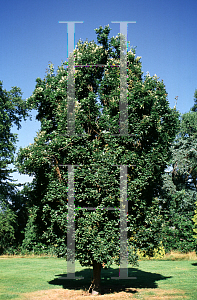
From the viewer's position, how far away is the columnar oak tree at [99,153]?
30.0ft

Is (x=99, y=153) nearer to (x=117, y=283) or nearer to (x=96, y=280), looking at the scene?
(x=96, y=280)

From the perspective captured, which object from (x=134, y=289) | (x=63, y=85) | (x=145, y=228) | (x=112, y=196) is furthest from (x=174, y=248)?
(x=63, y=85)

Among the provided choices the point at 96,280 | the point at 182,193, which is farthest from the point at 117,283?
the point at 182,193

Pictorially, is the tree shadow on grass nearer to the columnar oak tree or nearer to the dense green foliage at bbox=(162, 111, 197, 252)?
the columnar oak tree

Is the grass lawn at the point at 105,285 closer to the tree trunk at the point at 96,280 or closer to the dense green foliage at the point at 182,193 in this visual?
the tree trunk at the point at 96,280

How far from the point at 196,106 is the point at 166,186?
17.4 m

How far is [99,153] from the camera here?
9.55m

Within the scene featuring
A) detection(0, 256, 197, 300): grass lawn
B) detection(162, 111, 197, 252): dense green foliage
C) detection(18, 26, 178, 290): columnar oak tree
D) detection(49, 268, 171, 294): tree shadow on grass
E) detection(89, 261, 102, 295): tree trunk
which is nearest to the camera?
detection(18, 26, 178, 290): columnar oak tree

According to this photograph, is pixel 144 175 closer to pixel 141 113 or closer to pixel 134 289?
pixel 141 113

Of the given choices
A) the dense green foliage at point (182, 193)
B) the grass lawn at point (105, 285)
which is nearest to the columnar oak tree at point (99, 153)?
the grass lawn at point (105, 285)

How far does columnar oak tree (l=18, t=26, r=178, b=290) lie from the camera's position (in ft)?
30.0

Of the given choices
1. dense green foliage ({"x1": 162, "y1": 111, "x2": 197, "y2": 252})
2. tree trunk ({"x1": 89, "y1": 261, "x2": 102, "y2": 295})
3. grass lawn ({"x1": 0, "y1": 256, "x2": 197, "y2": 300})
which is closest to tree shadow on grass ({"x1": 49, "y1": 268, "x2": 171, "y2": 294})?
grass lawn ({"x1": 0, "y1": 256, "x2": 197, "y2": 300})

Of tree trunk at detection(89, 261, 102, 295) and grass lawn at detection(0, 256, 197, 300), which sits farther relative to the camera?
tree trunk at detection(89, 261, 102, 295)

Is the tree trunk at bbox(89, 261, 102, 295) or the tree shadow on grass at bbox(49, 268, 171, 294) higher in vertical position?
the tree trunk at bbox(89, 261, 102, 295)
